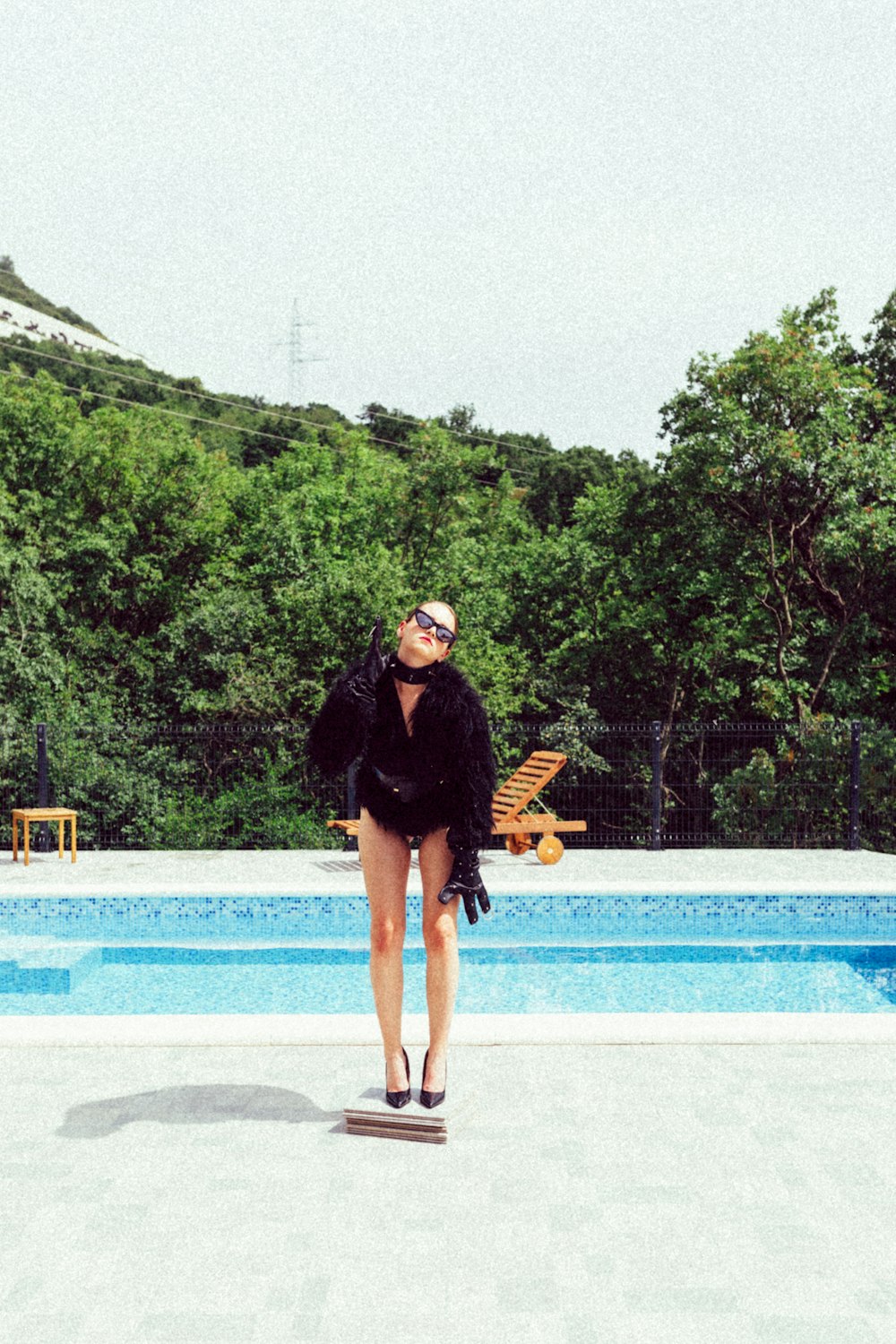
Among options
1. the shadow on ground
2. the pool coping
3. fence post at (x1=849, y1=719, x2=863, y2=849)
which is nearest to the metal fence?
fence post at (x1=849, y1=719, x2=863, y2=849)

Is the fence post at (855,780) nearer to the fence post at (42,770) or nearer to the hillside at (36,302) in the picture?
the fence post at (42,770)

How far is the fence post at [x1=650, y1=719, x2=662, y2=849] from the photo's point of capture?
12.7 metres

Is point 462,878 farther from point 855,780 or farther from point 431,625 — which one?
point 855,780

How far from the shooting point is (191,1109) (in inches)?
184

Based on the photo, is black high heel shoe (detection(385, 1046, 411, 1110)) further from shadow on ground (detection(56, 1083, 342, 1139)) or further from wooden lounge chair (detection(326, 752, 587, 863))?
wooden lounge chair (detection(326, 752, 587, 863))

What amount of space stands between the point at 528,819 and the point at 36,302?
56.0 m

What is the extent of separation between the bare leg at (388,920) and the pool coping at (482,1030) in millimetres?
813

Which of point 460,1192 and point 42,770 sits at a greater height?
point 42,770

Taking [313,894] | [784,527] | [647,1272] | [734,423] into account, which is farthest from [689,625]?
[647,1272]

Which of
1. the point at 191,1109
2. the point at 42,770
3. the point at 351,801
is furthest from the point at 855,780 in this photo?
the point at 191,1109

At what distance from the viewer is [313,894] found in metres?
9.99

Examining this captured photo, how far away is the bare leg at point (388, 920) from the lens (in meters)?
4.63

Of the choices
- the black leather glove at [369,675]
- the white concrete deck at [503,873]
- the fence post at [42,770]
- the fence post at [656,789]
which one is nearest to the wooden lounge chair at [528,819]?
the white concrete deck at [503,873]

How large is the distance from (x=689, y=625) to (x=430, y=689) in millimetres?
11863
